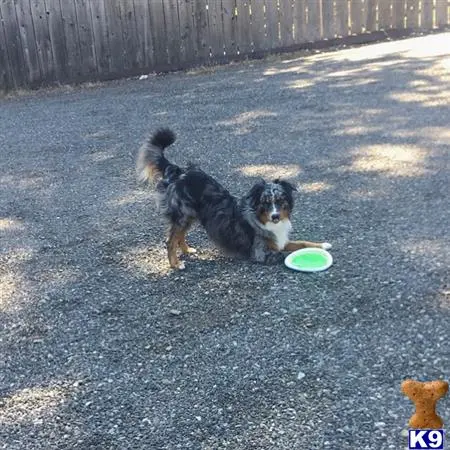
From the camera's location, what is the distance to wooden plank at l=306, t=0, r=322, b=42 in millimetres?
12867

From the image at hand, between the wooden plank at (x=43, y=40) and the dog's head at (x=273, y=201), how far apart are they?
8210 millimetres

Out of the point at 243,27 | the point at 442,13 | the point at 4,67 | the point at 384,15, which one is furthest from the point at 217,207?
the point at 442,13

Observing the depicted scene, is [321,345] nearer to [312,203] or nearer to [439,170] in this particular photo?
[312,203]

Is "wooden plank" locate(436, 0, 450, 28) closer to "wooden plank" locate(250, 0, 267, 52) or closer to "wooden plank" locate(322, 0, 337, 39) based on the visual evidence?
"wooden plank" locate(322, 0, 337, 39)

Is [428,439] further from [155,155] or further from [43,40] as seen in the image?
[43,40]

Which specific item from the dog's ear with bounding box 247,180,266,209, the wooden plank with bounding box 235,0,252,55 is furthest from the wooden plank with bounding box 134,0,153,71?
the dog's ear with bounding box 247,180,266,209

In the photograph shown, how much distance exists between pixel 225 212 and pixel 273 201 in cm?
44

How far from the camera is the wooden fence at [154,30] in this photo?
38.9 ft

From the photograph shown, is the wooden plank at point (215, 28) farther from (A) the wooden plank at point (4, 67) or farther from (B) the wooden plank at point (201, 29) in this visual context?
(A) the wooden plank at point (4, 67)

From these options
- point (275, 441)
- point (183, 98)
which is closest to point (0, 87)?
point (183, 98)

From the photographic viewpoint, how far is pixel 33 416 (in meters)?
3.41

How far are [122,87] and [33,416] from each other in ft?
29.5

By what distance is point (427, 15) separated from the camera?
13.4 m

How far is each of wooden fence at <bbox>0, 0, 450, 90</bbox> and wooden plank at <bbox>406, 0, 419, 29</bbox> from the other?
28 millimetres
